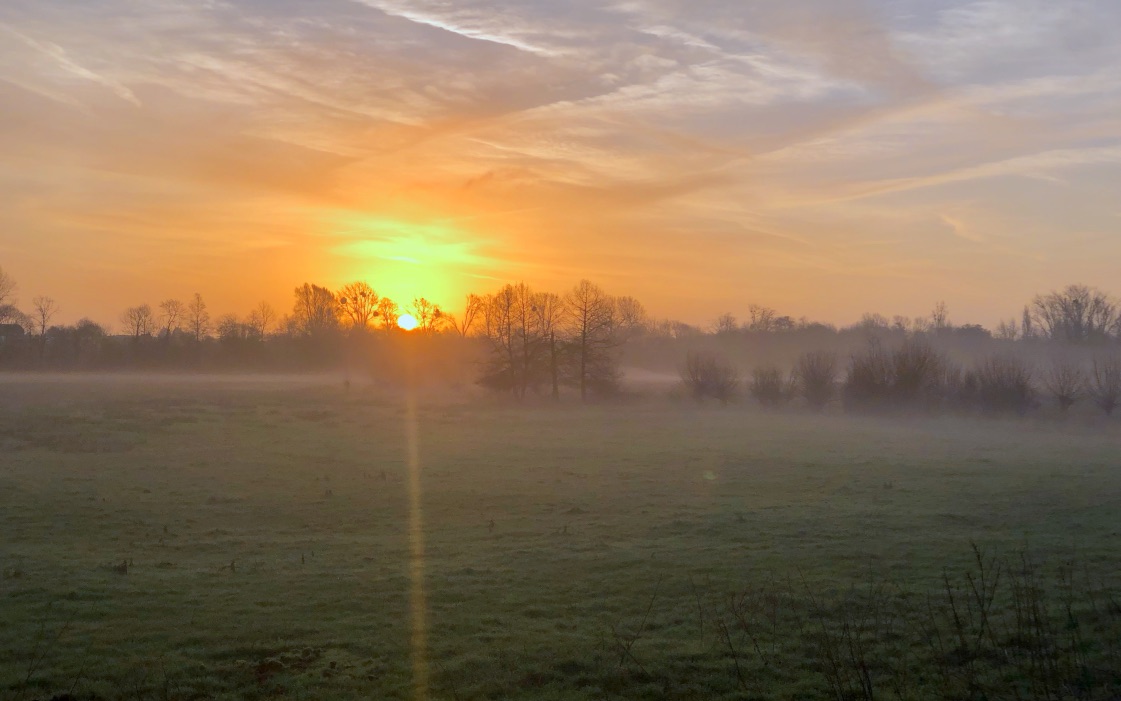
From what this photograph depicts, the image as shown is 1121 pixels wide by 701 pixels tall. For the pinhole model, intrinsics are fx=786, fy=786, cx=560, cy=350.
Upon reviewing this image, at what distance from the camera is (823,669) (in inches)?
334

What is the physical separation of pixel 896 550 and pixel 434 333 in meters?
92.9

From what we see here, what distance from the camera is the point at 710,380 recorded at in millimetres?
71750

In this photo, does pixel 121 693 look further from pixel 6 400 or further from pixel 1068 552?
pixel 6 400

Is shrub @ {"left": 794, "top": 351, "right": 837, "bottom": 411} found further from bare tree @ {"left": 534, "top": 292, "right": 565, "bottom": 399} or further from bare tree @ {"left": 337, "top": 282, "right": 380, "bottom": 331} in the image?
bare tree @ {"left": 337, "top": 282, "right": 380, "bottom": 331}

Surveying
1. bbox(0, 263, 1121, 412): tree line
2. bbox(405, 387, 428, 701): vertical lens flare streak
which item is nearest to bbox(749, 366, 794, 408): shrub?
bbox(0, 263, 1121, 412): tree line

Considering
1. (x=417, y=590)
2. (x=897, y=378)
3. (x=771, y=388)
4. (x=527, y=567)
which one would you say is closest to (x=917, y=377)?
(x=897, y=378)

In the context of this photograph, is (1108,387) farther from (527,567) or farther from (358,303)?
(358,303)

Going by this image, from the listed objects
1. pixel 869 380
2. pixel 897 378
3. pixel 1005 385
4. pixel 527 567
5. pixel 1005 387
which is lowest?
pixel 527 567

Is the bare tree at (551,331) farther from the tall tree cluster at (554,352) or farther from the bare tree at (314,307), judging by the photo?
the bare tree at (314,307)

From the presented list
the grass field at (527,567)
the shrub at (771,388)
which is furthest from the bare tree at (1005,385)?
the grass field at (527,567)

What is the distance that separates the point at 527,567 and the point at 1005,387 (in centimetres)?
5482

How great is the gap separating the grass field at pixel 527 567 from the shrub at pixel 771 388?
32888mm

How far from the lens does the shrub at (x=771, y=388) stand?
68375 mm

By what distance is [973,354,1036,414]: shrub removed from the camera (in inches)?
2244
